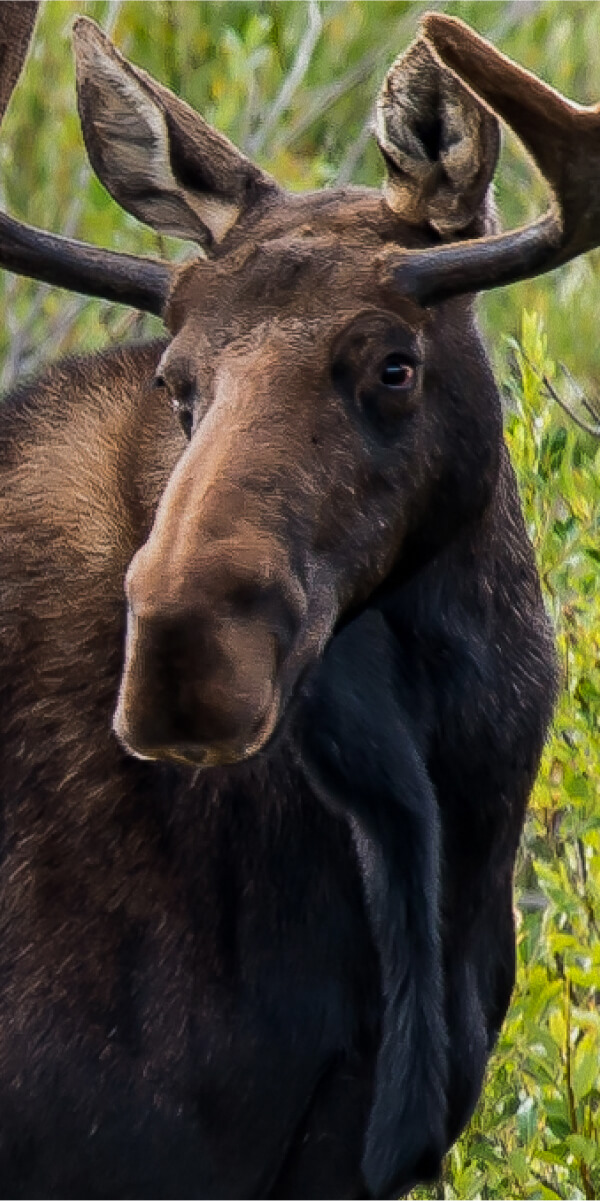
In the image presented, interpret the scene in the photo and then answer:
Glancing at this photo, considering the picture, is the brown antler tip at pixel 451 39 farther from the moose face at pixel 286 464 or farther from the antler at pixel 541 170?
the moose face at pixel 286 464

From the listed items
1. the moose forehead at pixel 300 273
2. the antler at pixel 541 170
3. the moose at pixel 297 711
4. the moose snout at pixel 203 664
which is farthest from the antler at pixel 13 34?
the moose snout at pixel 203 664

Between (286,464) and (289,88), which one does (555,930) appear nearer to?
(286,464)

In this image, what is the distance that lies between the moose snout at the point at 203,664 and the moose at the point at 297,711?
0.21 metres

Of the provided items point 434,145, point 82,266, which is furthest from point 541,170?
point 82,266

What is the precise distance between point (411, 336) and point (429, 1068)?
4.00 ft

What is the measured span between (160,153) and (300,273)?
44 centimetres

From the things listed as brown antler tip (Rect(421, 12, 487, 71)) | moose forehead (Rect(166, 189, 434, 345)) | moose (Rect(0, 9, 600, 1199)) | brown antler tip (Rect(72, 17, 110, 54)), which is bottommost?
moose (Rect(0, 9, 600, 1199))

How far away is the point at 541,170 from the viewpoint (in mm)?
3148

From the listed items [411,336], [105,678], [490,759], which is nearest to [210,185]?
[411,336]

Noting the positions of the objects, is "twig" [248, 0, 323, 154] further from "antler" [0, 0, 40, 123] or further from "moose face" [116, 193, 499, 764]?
"moose face" [116, 193, 499, 764]

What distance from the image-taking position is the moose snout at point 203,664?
2777 millimetres

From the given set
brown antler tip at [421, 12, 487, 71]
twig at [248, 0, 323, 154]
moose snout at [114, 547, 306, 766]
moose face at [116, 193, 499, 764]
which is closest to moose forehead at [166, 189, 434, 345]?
moose face at [116, 193, 499, 764]

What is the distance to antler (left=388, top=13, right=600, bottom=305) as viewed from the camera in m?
3.00

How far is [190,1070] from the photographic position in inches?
135
